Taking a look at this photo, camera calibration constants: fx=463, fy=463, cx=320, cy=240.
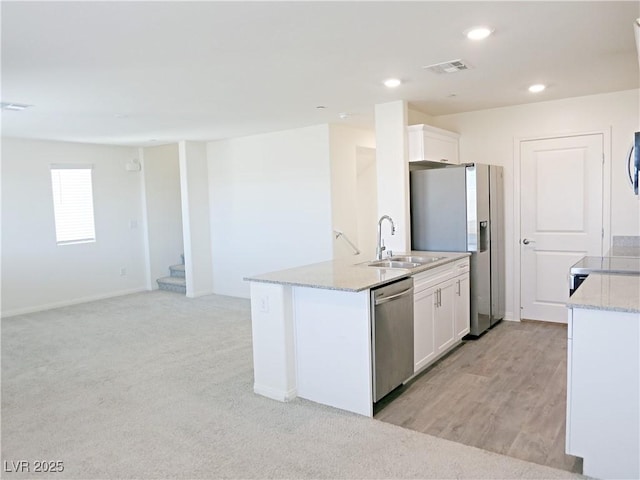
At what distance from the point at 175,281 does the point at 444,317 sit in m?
5.04

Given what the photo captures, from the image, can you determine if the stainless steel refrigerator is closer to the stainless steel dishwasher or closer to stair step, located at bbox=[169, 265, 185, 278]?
the stainless steel dishwasher

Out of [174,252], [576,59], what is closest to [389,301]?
[576,59]

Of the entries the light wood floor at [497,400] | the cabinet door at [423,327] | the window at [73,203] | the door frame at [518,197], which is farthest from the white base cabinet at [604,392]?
the window at [73,203]

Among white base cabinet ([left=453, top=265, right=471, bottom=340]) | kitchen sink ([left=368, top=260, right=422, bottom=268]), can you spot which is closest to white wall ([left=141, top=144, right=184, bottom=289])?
kitchen sink ([left=368, top=260, right=422, bottom=268])

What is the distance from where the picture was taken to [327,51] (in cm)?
300

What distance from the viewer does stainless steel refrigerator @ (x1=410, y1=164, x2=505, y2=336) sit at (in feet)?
14.7

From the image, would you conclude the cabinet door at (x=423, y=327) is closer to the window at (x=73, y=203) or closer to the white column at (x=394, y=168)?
the white column at (x=394, y=168)

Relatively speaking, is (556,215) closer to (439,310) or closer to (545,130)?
(545,130)

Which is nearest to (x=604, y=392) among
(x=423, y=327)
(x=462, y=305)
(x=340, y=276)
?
(x=423, y=327)

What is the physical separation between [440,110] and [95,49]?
11.7 feet

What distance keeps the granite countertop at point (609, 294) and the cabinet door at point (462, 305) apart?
1384mm

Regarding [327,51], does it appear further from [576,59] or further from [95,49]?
[576,59]

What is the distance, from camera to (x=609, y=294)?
239cm

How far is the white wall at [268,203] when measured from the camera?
6012 millimetres
